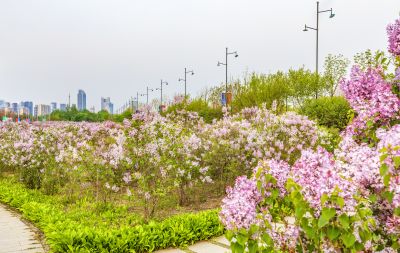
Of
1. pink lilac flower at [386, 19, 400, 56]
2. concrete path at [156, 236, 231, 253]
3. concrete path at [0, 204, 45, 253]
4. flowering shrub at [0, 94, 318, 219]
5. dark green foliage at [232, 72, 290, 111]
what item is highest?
dark green foliage at [232, 72, 290, 111]

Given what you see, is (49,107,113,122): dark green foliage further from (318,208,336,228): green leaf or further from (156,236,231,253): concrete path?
(318,208,336,228): green leaf

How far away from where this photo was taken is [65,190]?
9.66 metres

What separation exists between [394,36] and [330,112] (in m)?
14.5

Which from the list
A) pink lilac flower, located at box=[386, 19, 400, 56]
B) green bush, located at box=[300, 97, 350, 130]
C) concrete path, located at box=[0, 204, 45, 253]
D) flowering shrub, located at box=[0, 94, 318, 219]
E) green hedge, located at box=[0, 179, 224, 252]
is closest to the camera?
pink lilac flower, located at box=[386, 19, 400, 56]

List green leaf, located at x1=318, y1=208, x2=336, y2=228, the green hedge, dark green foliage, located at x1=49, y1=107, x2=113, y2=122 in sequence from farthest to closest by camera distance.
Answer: dark green foliage, located at x1=49, y1=107, x2=113, y2=122 < the green hedge < green leaf, located at x1=318, y1=208, x2=336, y2=228

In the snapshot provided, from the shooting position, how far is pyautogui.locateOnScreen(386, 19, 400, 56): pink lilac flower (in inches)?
153

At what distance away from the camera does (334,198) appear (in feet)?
7.40

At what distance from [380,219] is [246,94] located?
83.1ft

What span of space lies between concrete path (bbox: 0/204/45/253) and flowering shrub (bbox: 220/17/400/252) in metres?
3.65

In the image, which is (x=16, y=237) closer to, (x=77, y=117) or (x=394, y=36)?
Answer: (x=394, y=36)

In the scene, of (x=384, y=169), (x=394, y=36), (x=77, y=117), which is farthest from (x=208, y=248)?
(x=77, y=117)

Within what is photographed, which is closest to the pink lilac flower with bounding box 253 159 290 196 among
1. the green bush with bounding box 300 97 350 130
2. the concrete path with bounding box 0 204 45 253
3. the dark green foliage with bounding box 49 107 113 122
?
the concrete path with bounding box 0 204 45 253

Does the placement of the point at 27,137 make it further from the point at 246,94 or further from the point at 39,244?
the point at 246,94

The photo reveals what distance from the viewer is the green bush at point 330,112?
17688mm
